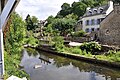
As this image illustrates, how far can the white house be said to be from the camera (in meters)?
37.5

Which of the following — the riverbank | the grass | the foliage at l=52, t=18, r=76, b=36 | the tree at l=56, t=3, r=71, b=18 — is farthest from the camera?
the tree at l=56, t=3, r=71, b=18

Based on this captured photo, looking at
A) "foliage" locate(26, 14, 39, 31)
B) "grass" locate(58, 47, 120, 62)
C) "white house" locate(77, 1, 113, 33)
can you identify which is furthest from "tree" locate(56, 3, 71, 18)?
"grass" locate(58, 47, 120, 62)

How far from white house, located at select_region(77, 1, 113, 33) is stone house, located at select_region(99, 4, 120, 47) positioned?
616 cm

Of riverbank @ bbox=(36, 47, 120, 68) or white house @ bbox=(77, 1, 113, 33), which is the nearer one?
riverbank @ bbox=(36, 47, 120, 68)

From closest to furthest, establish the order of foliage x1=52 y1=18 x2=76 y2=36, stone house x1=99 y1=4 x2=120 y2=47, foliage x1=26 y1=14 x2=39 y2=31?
stone house x1=99 y1=4 x2=120 y2=47
foliage x1=52 y1=18 x2=76 y2=36
foliage x1=26 y1=14 x2=39 y2=31

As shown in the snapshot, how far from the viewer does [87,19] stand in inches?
1615

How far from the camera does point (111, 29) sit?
98.6 ft

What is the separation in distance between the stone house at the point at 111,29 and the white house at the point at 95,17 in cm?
616

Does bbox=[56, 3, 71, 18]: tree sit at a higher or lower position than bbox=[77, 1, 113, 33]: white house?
higher

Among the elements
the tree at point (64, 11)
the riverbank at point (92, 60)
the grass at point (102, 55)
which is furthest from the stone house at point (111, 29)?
the tree at point (64, 11)

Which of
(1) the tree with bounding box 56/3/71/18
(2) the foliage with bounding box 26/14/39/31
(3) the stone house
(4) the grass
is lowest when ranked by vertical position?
(4) the grass

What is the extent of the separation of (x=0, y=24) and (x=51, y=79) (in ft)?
39.1

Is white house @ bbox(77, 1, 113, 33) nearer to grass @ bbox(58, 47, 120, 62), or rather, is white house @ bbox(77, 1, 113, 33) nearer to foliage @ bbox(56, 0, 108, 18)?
grass @ bbox(58, 47, 120, 62)

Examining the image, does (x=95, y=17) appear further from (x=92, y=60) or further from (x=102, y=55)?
(x=92, y=60)
